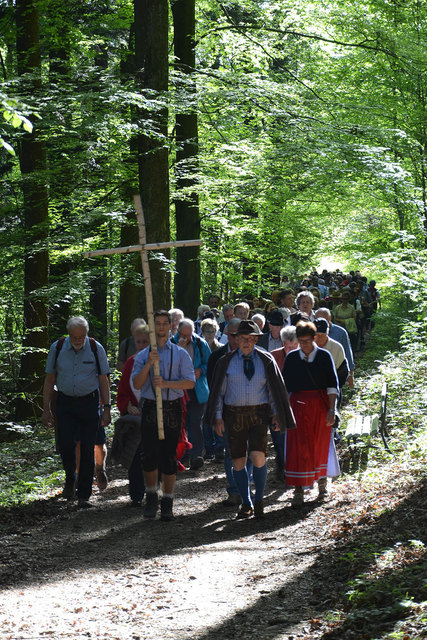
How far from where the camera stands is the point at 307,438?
9.24m

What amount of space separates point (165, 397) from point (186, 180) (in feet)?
33.3

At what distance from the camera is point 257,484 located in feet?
29.3

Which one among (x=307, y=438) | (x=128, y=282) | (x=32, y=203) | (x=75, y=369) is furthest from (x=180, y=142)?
(x=307, y=438)

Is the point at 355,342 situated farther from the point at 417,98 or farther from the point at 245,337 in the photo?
the point at 245,337

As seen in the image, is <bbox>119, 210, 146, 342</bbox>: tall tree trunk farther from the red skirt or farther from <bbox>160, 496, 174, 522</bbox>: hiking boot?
<bbox>160, 496, 174, 522</bbox>: hiking boot

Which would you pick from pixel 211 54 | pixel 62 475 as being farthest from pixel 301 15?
pixel 62 475

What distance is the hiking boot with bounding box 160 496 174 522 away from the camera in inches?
352

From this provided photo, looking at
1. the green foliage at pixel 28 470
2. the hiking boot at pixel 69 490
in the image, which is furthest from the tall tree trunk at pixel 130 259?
the hiking boot at pixel 69 490

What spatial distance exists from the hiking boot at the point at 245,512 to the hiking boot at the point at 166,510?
2.48 feet

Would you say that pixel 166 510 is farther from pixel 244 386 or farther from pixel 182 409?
pixel 244 386

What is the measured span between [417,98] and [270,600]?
16.4 m

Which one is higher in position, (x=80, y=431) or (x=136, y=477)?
(x=80, y=431)

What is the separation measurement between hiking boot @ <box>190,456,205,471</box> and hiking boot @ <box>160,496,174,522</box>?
3066 millimetres

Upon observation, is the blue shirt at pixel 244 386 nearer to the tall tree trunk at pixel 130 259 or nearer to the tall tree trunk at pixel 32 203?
the tall tree trunk at pixel 130 259
